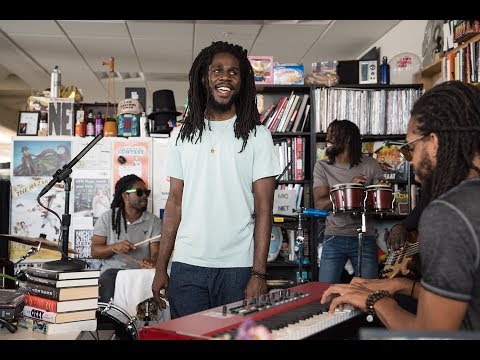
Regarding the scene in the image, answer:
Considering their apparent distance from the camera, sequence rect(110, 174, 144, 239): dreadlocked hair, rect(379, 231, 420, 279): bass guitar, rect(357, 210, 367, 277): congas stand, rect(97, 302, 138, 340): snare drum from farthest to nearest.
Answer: rect(110, 174, 144, 239): dreadlocked hair
rect(357, 210, 367, 277): congas stand
rect(97, 302, 138, 340): snare drum
rect(379, 231, 420, 279): bass guitar

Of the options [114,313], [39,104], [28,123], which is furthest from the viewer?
[39,104]

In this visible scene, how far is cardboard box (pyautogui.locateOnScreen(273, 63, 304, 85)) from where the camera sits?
442 centimetres

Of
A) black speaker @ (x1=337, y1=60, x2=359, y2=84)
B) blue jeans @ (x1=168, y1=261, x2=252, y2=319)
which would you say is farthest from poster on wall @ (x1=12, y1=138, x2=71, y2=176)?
blue jeans @ (x1=168, y1=261, x2=252, y2=319)

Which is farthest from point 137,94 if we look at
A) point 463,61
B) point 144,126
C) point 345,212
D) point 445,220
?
point 445,220

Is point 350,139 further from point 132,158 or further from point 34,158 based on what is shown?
point 34,158

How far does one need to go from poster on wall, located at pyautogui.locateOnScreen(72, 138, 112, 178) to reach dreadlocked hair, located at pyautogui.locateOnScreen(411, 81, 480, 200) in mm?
3637

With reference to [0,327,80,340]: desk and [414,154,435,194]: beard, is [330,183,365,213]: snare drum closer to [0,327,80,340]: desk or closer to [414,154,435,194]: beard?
[0,327,80,340]: desk

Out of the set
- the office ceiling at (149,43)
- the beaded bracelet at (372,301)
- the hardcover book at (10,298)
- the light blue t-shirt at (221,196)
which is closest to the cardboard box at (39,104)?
the office ceiling at (149,43)

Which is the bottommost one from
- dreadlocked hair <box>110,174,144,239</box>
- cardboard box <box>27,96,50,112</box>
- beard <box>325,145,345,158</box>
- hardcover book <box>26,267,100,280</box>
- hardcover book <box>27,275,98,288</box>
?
hardcover book <box>27,275,98,288</box>

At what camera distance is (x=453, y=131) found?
1.14m

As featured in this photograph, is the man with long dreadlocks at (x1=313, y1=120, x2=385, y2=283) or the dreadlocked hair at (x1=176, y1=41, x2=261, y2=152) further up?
the dreadlocked hair at (x1=176, y1=41, x2=261, y2=152)

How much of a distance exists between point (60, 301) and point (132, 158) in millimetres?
2798

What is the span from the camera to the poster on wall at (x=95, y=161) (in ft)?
14.6

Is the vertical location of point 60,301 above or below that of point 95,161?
below
